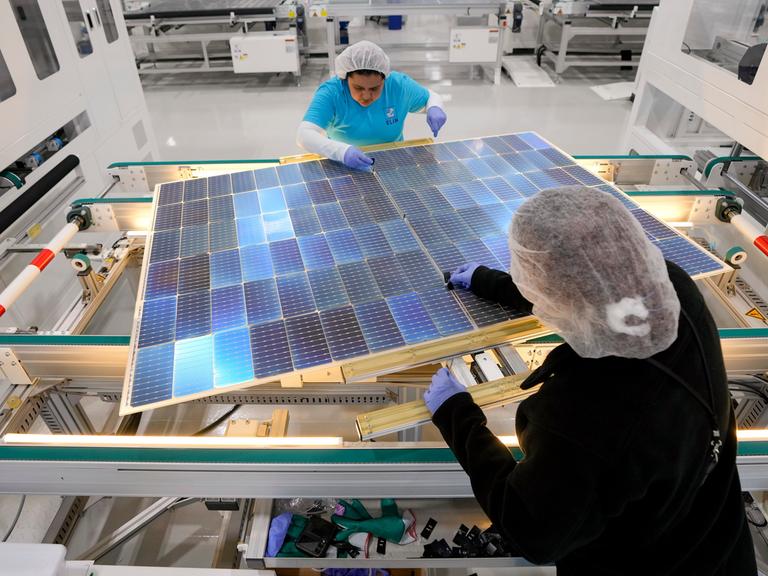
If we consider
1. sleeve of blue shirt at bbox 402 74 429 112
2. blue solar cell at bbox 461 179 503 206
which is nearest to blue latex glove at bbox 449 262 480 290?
blue solar cell at bbox 461 179 503 206

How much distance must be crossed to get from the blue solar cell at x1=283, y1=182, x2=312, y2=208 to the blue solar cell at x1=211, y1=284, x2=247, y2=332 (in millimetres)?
701

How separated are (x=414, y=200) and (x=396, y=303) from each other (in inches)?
32.6

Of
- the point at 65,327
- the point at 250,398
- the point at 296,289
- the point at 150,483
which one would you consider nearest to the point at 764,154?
the point at 296,289

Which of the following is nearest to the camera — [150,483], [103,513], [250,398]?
[150,483]

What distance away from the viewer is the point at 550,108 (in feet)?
26.0

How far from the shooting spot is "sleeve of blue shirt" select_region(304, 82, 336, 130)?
308 centimetres

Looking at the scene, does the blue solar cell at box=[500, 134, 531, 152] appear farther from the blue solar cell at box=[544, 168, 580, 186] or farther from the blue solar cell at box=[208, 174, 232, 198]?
the blue solar cell at box=[208, 174, 232, 198]

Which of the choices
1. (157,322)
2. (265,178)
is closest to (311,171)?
(265,178)

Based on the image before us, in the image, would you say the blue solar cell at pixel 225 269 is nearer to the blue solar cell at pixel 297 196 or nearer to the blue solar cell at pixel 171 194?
the blue solar cell at pixel 297 196

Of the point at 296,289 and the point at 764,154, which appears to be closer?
the point at 296,289

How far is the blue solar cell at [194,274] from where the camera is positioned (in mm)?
2064

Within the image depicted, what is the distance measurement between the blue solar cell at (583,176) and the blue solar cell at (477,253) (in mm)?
785

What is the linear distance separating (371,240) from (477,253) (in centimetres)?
48

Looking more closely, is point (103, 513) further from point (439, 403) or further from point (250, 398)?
point (439, 403)
